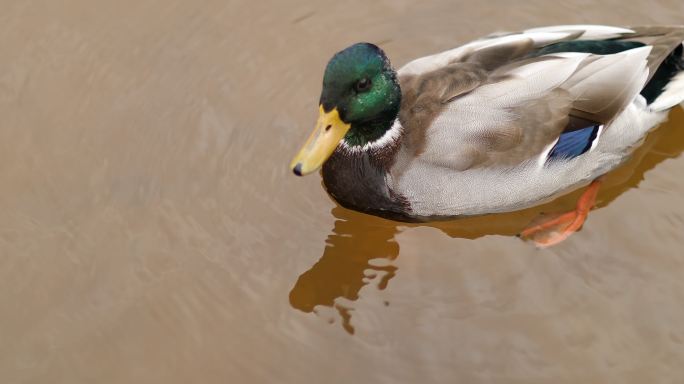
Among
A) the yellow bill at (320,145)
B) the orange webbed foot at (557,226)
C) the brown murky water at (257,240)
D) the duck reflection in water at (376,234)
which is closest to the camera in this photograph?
the yellow bill at (320,145)

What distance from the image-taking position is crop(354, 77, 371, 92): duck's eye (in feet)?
18.0

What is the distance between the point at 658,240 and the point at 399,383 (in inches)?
76.4

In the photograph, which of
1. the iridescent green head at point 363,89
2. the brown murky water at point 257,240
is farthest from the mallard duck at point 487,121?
the brown murky water at point 257,240

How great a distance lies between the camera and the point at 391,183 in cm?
588

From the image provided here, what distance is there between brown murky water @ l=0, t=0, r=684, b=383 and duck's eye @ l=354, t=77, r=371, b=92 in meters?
1.10

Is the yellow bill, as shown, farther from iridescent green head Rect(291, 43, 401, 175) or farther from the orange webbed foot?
the orange webbed foot

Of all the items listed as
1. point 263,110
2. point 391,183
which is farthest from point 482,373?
point 263,110

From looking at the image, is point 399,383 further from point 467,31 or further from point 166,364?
point 467,31

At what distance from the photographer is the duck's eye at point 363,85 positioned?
5477mm

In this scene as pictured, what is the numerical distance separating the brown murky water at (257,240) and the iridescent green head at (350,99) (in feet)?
2.73

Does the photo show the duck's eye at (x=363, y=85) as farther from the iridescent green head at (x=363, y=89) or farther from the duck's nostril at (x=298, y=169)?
the duck's nostril at (x=298, y=169)

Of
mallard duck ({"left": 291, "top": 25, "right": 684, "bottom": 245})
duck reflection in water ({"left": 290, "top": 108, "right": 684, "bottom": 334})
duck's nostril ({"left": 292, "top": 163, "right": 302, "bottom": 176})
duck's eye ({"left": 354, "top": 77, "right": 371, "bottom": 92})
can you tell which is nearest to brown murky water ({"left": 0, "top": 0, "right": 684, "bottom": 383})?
duck reflection in water ({"left": 290, "top": 108, "right": 684, "bottom": 334})

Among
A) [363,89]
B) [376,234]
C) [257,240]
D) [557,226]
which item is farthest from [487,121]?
[257,240]

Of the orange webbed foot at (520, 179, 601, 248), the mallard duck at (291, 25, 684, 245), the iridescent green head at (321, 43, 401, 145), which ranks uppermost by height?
the iridescent green head at (321, 43, 401, 145)
